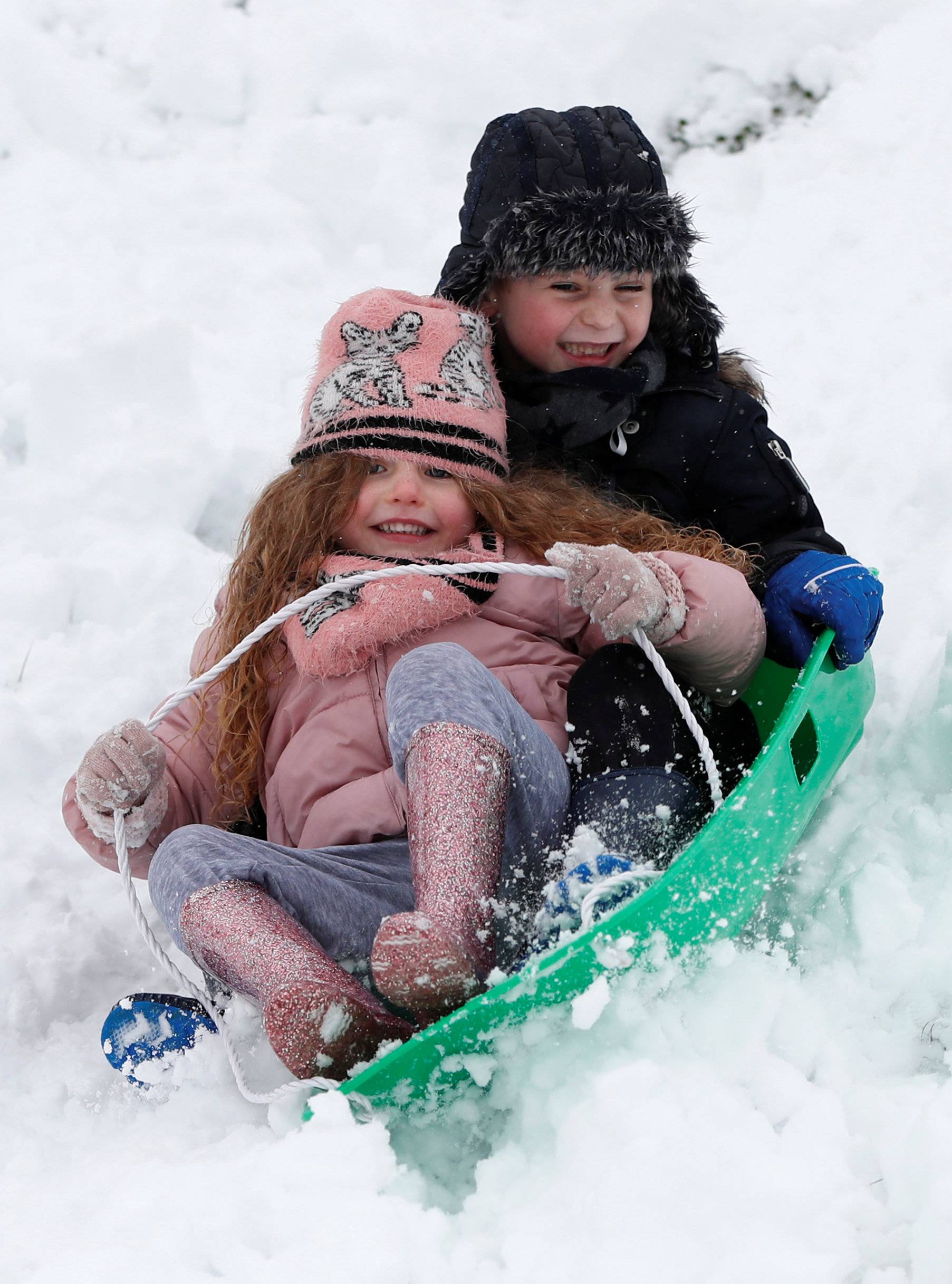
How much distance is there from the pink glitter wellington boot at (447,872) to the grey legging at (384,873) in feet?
0.11

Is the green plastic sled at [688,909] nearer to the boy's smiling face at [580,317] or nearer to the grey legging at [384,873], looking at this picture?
the grey legging at [384,873]

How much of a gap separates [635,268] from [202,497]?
0.99 metres

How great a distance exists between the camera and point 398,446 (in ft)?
5.26

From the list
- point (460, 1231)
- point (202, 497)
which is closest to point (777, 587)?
point (460, 1231)

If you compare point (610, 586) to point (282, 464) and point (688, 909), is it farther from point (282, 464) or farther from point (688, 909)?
point (282, 464)

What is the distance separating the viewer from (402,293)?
1.78 meters

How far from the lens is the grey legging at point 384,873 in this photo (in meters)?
1.24

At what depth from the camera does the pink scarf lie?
1538mm

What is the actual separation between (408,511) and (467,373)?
217 mm

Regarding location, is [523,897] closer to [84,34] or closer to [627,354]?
[627,354]

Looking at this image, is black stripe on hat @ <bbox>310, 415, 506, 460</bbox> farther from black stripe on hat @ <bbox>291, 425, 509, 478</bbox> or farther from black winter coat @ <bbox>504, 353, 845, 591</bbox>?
black winter coat @ <bbox>504, 353, 845, 591</bbox>

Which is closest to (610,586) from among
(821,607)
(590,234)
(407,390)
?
(821,607)

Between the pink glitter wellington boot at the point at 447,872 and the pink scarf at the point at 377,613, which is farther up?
the pink scarf at the point at 377,613

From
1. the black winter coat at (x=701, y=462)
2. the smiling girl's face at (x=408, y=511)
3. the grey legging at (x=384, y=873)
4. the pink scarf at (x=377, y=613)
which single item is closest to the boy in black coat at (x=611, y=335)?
the black winter coat at (x=701, y=462)
